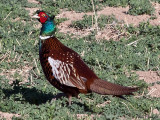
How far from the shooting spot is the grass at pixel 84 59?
22.9ft

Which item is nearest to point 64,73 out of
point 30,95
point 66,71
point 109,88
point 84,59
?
point 66,71

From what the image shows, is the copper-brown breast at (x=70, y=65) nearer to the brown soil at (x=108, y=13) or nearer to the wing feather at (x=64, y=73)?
the wing feather at (x=64, y=73)

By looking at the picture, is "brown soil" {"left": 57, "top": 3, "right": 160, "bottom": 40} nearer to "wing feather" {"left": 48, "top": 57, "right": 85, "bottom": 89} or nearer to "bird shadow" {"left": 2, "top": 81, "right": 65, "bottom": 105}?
"bird shadow" {"left": 2, "top": 81, "right": 65, "bottom": 105}

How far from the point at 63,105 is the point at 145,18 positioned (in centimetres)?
418

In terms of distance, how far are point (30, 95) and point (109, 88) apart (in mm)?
1485

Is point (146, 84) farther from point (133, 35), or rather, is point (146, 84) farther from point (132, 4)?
point (132, 4)

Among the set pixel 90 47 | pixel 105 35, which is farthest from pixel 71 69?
pixel 105 35

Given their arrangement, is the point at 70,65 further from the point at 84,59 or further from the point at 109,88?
the point at 84,59

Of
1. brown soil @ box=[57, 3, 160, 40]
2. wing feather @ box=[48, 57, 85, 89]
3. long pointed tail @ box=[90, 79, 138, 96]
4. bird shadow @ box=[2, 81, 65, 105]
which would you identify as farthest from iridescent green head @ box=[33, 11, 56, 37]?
brown soil @ box=[57, 3, 160, 40]

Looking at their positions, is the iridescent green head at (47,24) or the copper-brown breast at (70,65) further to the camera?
the iridescent green head at (47,24)

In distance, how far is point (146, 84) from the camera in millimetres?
8039

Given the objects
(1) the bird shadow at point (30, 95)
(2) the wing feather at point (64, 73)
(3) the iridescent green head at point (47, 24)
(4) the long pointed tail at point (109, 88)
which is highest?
(3) the iridescent green head at point (47, 24)

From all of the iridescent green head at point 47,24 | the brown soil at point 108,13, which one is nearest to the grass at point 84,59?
the brown soil at point 108,13

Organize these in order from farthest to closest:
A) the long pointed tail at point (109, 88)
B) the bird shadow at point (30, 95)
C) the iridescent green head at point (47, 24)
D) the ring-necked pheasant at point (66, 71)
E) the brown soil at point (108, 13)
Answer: the brown soil at point (108, 13) < the bird shadow at point (30, 95) < the iridescent green head at point (47, 24) < the ring-necked pheasant at point (66, 71) < the long pointed tail at point (109, 88)
